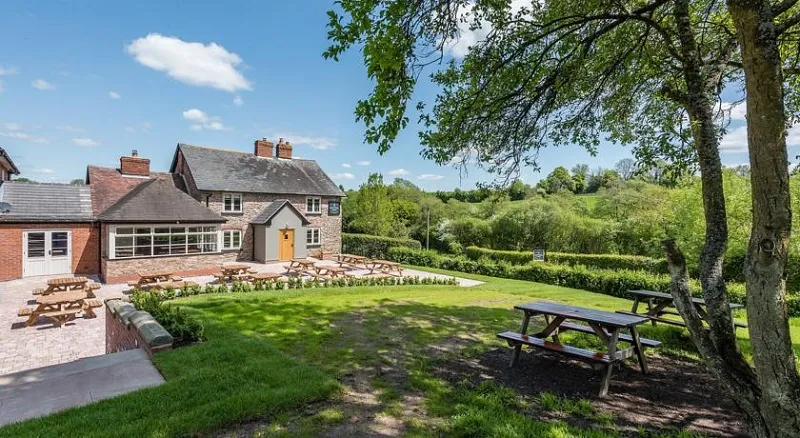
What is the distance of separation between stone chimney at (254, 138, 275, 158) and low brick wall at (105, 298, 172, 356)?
62.1ft

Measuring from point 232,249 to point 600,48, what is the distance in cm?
2074

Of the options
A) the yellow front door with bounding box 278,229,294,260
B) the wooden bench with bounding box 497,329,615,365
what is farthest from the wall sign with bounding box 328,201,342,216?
the wooden bench with bounding box 497,329,615,365

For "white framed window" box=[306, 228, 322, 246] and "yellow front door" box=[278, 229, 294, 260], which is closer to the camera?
"yellow front door" box=[278, 229, 294, 260]

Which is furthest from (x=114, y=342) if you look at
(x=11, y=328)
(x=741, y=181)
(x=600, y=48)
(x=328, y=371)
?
(x=741, y=181)

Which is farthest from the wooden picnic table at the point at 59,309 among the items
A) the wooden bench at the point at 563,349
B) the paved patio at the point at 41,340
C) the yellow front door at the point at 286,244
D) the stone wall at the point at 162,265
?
the yellow front door at the point at 286,244

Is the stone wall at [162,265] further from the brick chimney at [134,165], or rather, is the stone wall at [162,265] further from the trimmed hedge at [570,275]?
the trimmed hedge at [570,275]

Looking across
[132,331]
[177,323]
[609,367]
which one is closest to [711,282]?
[609,367]

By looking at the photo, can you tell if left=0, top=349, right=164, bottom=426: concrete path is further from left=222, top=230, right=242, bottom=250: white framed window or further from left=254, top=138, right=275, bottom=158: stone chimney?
left=254, top=138, right=275, bottom=158: stone chimney

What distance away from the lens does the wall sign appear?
87.8 ft

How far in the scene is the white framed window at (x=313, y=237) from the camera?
25612 millimetres

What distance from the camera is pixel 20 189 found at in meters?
17.6

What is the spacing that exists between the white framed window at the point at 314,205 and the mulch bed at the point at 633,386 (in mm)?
20917

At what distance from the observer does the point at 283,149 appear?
1074 inches

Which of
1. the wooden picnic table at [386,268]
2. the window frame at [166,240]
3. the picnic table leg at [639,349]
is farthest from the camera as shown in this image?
the wooden picnic table at [386,268]
